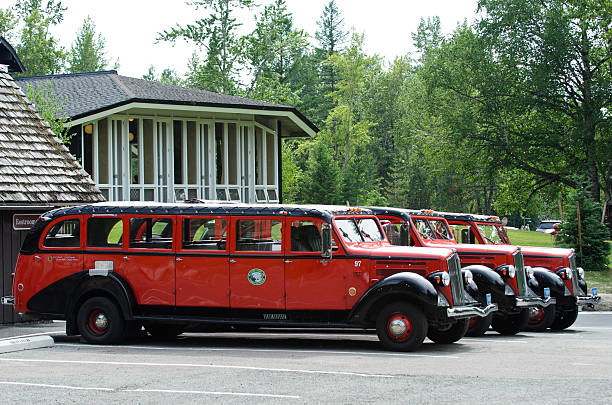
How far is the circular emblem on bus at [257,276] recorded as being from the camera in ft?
45.1

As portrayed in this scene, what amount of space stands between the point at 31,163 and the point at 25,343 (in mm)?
5297

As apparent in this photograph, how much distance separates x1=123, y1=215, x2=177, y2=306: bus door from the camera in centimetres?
1430

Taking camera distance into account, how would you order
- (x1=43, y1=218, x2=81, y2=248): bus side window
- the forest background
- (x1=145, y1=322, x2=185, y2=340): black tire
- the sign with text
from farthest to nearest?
1. the forest background
2. the sign with text
3. (x1=145, y1=322, x2=185, y2=340): black tire
4. (x1=43, y1=218, x2=81, y2=248): bus side window

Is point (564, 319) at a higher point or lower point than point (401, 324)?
lower

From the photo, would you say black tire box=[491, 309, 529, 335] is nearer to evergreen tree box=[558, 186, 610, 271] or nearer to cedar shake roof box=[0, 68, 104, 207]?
cedar shake roof box=[0, 68, 104, 207]

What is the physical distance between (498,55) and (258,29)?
18132 mm

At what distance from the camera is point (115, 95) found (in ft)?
94.2

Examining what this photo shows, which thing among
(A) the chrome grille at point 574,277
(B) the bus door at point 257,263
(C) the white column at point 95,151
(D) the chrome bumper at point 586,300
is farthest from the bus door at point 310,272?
(C) the white column at point 95,151

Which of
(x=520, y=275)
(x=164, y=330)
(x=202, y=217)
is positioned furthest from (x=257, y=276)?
(x=520, y=275)

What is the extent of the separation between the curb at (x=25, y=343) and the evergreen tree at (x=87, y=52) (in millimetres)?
63646

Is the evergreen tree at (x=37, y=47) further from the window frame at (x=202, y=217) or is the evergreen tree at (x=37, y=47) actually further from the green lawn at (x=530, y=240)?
the window frame at (x=202, y=217)

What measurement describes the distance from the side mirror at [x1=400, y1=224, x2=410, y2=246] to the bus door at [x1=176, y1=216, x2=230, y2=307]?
3.89 m

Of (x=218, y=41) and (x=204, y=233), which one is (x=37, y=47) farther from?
(x=204, y=233)

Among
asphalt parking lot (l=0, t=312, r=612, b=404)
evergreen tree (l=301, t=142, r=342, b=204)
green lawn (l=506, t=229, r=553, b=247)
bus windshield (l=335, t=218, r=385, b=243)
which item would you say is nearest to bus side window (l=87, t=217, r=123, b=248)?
asphalt parking lot (l=0, t=312, r=612, b=404)
